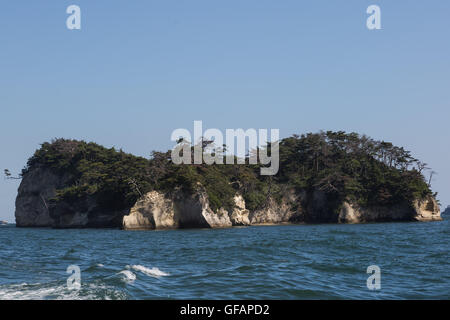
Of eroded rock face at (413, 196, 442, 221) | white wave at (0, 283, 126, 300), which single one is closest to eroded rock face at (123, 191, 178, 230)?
eroded rock face at (413, 196, 442, 221)

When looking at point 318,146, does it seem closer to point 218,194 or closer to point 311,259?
point 218,194

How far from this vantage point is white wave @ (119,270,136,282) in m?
14.3

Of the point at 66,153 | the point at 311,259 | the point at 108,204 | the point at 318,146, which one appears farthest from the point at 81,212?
Result: the point at 311,259

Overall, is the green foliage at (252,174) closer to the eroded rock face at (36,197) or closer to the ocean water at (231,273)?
the eroded rock face at (36,197)

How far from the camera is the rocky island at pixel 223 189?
173 feet

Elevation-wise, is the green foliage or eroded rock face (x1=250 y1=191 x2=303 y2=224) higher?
the green foliage

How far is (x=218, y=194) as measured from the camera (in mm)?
57000

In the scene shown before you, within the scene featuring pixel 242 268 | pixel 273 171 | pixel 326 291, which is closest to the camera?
pixel 326 291

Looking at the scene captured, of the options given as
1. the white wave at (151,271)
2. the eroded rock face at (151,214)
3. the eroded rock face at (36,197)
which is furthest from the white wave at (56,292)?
the eroded rock face at (36,197)

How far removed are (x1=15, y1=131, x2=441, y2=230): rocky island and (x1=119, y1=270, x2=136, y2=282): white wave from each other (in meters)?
36.3

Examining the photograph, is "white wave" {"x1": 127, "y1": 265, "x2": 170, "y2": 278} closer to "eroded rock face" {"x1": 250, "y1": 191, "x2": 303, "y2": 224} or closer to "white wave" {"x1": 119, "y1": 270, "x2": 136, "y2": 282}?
"white wave" {"x1": 119, "y1": 270, "x2": 136, "y2": 282}

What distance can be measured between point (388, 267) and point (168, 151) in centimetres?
4196

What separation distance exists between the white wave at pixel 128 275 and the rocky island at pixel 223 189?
36.3m
